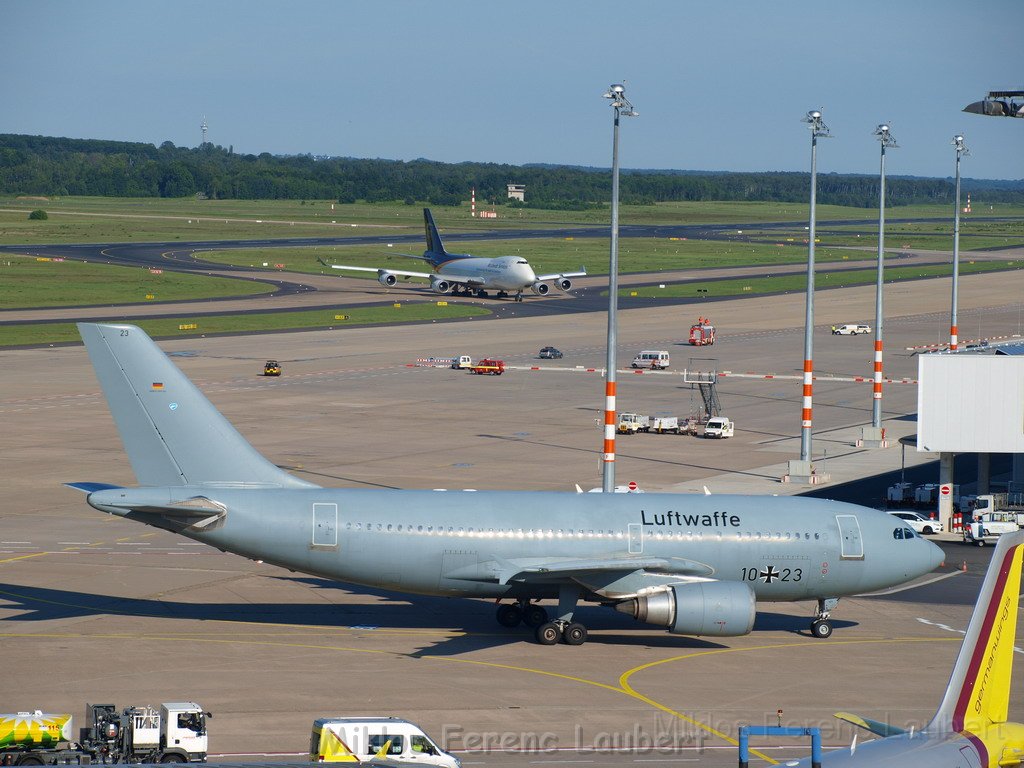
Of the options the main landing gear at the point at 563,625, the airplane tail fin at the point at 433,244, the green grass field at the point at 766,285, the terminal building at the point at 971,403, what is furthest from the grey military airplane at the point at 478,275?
the main landing gear at the point at 563,625

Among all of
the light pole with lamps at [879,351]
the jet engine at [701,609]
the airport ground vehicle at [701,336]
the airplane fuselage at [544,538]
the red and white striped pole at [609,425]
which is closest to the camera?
the jet engine at [701,609]

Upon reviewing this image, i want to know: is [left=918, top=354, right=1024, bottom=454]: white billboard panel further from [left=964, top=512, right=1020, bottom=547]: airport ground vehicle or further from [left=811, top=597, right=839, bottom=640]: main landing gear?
[left=811, top=597, right=839, bottom=640]: main landing gear

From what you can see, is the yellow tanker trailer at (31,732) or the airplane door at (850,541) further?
the airplane door at (850,541)

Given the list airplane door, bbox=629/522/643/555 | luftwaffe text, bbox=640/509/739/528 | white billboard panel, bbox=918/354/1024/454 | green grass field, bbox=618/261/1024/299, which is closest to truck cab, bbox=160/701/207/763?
airplane door, bbox=629/522/643/555

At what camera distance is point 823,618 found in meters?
43.4

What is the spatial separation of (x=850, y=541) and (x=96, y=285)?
12739 cm

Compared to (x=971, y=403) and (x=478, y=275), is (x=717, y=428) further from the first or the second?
(x=478, y=275)

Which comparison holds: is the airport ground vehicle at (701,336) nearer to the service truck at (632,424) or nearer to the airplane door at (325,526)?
the service truck at (632,424)

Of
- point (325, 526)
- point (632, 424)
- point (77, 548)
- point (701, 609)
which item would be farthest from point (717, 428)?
point (325, 526)

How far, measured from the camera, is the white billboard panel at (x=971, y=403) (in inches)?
2222

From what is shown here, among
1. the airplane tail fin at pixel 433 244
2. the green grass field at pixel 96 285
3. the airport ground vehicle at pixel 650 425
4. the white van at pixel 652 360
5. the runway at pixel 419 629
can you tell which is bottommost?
the runway at pixel 419 629

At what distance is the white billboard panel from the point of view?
56438 millimetres

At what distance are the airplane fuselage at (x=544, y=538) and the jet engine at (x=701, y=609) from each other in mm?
795

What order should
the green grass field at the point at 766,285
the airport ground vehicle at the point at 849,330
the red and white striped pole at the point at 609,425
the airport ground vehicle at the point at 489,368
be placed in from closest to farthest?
the red and white striped pole at the point at 609,425, the airport ground vehicle at the point at 489,368, the airport ground vehicle at the point at 849,330, the green grass field at the point at 766,285
